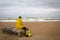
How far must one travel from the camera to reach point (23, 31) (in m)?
6.61

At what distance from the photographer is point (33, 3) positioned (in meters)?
13.3

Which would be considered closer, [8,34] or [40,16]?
[8,34]

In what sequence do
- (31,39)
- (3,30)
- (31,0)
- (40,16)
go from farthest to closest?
1. (31,0)
2. (40,16)
3. (3,30)
4. (31,39)

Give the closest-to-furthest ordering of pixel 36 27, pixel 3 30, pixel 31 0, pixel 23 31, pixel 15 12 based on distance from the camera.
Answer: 1. pixel 23 31
2. pixel 3 30
3. pixel 36 27
4. pixel 15 12
5. pixel 31 0

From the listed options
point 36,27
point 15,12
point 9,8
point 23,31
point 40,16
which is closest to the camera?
point 23,31

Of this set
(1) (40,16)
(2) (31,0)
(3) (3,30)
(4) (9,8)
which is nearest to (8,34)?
(3) (3,30)

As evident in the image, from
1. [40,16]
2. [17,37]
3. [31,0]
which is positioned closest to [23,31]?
[17,37]

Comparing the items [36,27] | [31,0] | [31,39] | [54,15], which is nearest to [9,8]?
[31,0]

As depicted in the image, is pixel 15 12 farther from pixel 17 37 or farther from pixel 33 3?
pixel 17 37

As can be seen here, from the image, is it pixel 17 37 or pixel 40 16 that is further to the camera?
pixel 40 16

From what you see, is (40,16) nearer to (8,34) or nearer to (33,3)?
(33,3)

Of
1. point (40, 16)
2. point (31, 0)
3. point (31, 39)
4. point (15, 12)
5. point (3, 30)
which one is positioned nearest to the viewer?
point (31, 39)

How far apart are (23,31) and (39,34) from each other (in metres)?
0.59

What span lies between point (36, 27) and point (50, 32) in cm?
98
